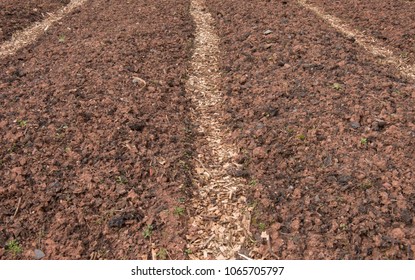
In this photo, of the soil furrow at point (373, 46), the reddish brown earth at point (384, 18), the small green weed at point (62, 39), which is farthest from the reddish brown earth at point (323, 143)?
the small green weed at point (62, 39)

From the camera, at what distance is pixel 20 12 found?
45.2 feet

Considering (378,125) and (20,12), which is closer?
(378,125)

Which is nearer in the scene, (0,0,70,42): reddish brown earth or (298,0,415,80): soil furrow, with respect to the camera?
(298,0,415,80): soil furrow

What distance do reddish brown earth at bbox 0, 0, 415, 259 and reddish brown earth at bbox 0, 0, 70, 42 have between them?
2.82m

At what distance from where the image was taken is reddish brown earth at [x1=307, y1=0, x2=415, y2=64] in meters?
11.1

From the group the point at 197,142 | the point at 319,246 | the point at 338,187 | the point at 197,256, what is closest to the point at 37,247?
the point at 197,256

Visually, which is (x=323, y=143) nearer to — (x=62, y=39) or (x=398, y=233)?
(x=398, y=233)

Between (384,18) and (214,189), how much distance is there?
10.4 metres

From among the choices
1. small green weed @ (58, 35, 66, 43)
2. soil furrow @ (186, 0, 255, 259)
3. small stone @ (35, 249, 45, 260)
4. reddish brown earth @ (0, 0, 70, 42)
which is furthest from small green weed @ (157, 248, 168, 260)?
reddish brown earth @ (0, 0, 70, 42)

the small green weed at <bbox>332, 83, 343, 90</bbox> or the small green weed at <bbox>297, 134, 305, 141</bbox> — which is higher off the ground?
the small green weed at <bbox>332, 83, 343, 90</bbox>

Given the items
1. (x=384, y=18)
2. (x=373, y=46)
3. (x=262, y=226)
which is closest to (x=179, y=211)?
(x=262, y=226)

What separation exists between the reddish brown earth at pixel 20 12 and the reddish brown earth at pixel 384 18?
11391 mm

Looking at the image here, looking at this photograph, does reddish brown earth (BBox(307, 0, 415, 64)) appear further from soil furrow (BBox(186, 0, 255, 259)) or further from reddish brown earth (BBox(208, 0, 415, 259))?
soil furrow (BBox(186, 0, 255, 259))

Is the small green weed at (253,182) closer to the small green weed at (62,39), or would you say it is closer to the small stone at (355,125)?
the small stone at (355,125)
